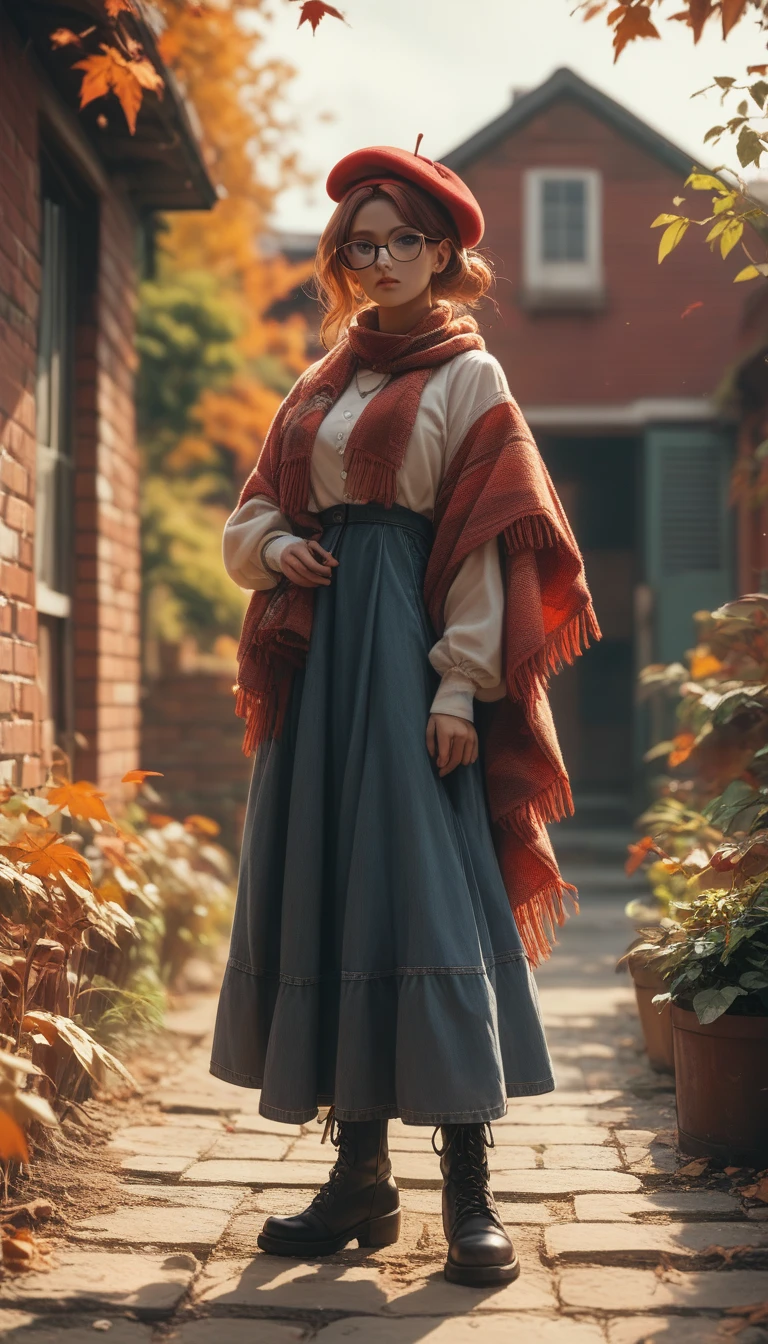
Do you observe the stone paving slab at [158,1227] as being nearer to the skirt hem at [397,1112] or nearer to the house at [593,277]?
the skirt hem at [397,1112]

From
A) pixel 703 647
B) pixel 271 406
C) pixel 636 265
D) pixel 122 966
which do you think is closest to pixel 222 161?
pixel 271 406

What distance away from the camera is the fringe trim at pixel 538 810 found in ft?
8.39

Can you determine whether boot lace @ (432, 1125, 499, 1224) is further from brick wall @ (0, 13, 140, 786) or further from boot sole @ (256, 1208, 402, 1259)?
brick wall @ (0, 13, 140, 786)

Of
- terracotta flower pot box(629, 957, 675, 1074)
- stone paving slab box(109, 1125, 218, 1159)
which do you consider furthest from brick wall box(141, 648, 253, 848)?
stone paving slab box(109, 1125, 218, 1159)

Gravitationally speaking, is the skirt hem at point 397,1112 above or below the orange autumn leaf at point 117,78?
below

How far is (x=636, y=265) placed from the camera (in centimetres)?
1188

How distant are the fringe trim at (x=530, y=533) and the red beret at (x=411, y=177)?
564 millimetres

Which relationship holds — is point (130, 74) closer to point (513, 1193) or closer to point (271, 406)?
point (513, 1193)

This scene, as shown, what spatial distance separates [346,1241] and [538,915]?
0.69 metres

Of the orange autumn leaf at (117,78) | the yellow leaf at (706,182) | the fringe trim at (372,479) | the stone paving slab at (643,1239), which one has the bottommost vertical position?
the stone paving slab at (643,1239)

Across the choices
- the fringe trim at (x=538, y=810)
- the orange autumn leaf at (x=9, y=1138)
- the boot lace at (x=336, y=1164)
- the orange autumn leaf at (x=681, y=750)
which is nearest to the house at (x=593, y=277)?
the orange autumn leaf at (x=681, y=750)

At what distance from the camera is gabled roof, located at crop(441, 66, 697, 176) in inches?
463

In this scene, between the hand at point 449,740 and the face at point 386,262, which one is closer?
the hand at point 449,740

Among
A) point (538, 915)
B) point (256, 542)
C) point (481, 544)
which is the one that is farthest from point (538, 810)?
point (256, 542)
